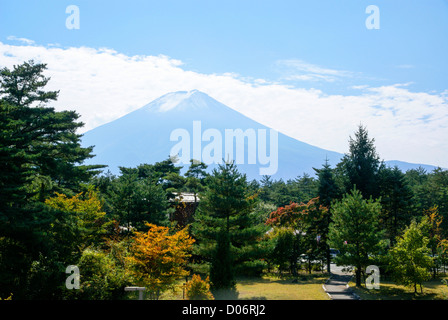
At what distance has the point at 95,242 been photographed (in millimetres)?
24484

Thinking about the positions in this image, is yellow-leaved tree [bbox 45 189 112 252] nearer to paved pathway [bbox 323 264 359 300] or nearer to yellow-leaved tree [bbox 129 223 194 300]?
yellow-leaved tree [bbox 129 223 194 300]

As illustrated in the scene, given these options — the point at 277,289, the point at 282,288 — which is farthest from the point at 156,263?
the point at 282,288

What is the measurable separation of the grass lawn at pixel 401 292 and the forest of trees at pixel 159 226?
954 millimetres

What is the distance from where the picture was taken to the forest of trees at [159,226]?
15.8m

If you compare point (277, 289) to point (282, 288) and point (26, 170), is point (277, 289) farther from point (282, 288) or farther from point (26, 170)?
point (26, 170)

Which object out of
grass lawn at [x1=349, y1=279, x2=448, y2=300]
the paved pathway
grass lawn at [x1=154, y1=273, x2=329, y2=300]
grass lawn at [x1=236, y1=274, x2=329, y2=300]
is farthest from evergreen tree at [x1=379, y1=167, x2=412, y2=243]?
grass lawn at [x1=236, y1=274, x2=329, y2=300]

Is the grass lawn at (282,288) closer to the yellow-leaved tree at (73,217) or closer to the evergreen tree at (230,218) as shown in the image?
the evergreen tree at (230,218)

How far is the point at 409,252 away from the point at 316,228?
10.7m

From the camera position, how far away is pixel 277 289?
70.4ft

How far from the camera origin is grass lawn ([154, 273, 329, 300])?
61.3ft

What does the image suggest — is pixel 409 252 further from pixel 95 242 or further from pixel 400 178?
pixel 95 242

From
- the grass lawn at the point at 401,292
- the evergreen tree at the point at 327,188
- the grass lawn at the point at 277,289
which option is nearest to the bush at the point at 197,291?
the grass lawn at the point at 277,289

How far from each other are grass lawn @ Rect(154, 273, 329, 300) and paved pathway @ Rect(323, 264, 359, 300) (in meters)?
0.53
